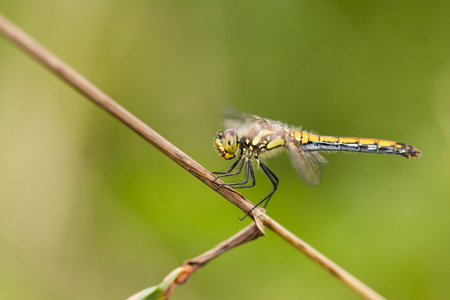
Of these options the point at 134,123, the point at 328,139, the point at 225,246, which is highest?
the point at 134,123

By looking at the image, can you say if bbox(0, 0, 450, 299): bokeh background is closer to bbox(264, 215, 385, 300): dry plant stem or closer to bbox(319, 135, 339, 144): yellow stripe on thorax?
bbox(319, 135, 339, 144): yellow stripe on thorax

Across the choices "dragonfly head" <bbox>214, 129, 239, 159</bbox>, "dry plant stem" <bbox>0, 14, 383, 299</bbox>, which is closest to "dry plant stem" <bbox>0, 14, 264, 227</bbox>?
"dry plant stem" <bbox>0, 14, 383, 299</bbox>


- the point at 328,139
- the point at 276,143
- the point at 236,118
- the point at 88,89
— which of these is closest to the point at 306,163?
the point at 276,143

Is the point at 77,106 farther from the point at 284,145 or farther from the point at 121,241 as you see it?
the point at 284,145

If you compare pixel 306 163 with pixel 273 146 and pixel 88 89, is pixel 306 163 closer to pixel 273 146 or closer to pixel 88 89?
pixel 273 146

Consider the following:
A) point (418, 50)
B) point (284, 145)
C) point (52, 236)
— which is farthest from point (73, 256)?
point (418, 50)

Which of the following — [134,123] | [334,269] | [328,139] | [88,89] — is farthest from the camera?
[328,139]

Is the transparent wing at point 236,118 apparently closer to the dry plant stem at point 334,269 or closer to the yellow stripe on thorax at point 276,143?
the yellow stripe on thorax at point 276,143
